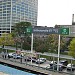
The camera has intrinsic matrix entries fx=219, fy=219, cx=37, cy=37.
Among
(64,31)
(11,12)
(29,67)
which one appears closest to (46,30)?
(64,31)

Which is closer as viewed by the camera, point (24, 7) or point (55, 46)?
point (55, 46)

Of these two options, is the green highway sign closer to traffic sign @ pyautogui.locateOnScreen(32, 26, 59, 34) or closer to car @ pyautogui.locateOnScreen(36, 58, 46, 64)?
traffic sign @ pyautogui.locateOnScreen(32, 26, 59, 34)

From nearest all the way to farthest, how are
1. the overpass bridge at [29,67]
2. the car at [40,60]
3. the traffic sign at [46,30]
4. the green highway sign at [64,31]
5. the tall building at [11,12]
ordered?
the overpass bridge at [29,67], the car at [40,60], the green highway sign at [64,31], the traffic sign at [46,30], the tall building at [11,12]

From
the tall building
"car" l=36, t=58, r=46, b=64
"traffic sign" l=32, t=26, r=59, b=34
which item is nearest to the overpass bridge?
"car" l=36, t=58, r=46, b=64

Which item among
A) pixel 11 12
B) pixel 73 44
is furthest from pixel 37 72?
pixel 11 12

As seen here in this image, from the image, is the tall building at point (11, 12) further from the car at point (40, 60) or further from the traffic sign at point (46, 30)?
the car at point (40, 60)

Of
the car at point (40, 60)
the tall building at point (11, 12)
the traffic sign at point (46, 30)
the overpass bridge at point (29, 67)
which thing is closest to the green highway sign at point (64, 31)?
the traffic sign at point (46, 30)

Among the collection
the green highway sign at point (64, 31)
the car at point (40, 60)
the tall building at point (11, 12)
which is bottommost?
the car at point (40, 60)

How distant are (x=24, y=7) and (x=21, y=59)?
86445 mm

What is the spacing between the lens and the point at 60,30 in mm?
18766

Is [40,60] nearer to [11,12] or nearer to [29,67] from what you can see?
[29,67]

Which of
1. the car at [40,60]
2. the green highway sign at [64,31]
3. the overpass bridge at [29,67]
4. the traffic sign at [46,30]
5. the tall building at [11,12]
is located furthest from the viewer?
the tall building at [11,12]

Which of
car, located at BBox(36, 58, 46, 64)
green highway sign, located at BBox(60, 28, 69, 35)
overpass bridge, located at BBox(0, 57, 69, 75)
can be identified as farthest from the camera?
green highway sign, located at BBox(60, 28, 69, 35)

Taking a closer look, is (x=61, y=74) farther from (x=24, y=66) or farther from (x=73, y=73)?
(x=24, y=66)
